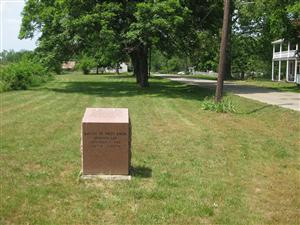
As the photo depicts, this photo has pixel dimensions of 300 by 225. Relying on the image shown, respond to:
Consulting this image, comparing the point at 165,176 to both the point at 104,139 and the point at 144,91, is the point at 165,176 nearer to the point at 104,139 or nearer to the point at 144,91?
the point at 104,139

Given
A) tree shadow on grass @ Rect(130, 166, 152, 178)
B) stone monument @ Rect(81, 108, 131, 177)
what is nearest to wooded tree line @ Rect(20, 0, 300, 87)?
tree shadow on grass @ Rect(130, 166, 152, 178)

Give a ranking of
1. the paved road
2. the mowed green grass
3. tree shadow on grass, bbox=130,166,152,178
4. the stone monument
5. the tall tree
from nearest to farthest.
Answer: the mowed green grass → the stone monument → tree shadow on grass, bbox=130,166,152,178 → the paved road → the tall tree

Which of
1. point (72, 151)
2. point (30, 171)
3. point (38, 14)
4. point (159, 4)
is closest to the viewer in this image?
point (30, 171)

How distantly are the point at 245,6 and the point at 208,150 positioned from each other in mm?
34592

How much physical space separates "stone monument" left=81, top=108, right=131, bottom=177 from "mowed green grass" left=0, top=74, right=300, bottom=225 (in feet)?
0.89

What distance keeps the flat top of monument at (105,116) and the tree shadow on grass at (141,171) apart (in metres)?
0.94

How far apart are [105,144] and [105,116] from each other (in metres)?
0.45

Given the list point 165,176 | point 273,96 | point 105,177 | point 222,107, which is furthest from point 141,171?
point 273,96

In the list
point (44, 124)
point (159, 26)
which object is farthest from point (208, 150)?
point (159, 26)

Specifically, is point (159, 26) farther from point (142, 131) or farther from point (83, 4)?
point (142, 131)

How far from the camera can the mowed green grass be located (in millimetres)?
5961

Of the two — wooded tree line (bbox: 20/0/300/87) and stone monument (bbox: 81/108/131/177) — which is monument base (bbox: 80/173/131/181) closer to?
stone monument (bbox: 81/108/131/177)

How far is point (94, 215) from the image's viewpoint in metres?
5.88

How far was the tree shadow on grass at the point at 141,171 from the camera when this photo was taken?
774cm
